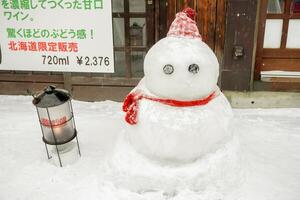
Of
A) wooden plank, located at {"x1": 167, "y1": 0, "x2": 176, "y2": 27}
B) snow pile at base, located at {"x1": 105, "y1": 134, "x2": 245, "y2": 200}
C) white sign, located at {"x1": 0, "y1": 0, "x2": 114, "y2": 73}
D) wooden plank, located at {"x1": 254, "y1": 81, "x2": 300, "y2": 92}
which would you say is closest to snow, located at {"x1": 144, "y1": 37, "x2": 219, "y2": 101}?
snow pile at base, located at {"x1": 105, "y1": 134, "x2": 245, "y2": 200}

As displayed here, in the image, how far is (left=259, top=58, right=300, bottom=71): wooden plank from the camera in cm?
598

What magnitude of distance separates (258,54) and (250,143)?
1.59 m

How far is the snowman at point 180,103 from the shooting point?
12.3 feet

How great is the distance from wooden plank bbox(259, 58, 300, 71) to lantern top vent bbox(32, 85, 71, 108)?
10.8ft

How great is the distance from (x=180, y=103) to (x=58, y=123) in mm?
1591

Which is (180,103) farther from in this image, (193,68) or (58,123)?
(58,123)

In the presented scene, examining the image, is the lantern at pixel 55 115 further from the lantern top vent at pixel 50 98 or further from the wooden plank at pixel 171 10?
the wooden plank at pixel 171 10

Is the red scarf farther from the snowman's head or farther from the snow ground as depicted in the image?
the snow ground

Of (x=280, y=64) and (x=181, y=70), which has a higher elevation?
(x=181, y=70)

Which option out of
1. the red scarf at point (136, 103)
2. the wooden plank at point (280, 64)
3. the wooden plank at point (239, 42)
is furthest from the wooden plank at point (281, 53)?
the red scarf at point (136, 103)

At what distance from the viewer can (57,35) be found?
19.6ft

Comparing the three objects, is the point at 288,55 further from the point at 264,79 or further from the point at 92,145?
the point at 92,145

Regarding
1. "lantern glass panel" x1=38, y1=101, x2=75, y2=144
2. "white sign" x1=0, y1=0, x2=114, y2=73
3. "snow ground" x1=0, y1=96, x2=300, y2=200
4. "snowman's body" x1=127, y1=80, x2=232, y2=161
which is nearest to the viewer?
"snowman's body" x1=127, y1=80, x2=232, y2=161

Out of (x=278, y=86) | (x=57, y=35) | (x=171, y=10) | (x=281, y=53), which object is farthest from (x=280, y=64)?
(x=57, y=35)
